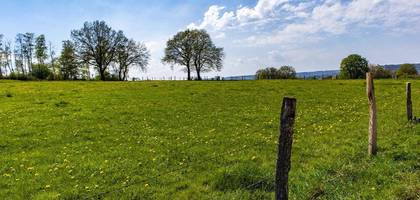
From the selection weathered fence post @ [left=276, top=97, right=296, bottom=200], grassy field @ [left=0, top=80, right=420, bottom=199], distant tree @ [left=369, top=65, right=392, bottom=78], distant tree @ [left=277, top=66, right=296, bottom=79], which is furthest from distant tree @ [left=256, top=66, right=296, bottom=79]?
weathered fence post @ [left=276, top=97, right=296, bottom=200]

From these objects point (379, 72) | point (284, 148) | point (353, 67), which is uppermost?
point (353, 67)

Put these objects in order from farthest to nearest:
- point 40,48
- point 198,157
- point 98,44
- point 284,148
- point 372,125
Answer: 1. point 40,48
2. point 98,44
3. point 198,157
4. point 372,125
5. point 284,148

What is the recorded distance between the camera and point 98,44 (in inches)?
3944

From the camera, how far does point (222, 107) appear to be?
30516 millimetres

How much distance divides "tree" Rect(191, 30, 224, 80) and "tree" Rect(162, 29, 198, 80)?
1.22 metres

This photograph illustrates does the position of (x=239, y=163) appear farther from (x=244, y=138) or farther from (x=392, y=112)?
(x=392, y=112)

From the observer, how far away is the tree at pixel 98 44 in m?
99.1

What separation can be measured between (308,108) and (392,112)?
6.78m

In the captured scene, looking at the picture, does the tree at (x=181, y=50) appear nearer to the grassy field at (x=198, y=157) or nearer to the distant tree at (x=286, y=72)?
the distant tree at (x=286, y=72)

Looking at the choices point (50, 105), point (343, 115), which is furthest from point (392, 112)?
point (50, 105)

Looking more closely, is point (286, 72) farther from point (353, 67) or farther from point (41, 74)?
point (41, 74)

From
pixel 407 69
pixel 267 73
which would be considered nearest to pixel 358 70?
pixel 407 69

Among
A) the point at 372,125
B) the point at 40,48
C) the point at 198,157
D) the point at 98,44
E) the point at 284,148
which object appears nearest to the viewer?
the point at 284,148

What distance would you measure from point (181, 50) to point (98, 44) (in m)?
22.2
